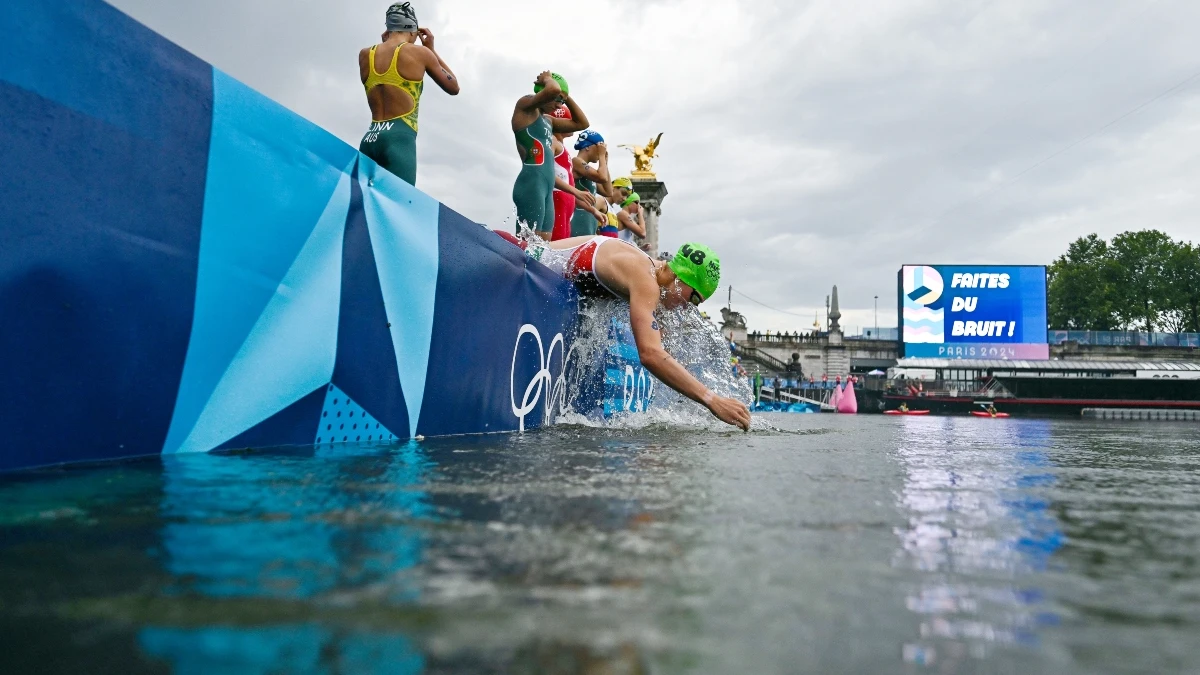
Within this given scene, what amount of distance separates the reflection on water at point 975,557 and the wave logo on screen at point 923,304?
3162 centimetres

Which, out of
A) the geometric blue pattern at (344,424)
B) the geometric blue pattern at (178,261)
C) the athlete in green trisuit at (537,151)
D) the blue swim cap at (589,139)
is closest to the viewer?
the geometric blue pattern at (178,261)

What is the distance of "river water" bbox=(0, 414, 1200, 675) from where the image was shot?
592 millimetres

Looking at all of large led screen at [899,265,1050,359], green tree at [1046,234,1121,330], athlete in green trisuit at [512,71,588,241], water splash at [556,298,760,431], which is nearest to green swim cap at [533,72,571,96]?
athlete in green trisuit at [512,71,588,241]

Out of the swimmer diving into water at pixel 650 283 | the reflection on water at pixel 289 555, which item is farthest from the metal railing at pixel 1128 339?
the reflection on water at pixel 289 555

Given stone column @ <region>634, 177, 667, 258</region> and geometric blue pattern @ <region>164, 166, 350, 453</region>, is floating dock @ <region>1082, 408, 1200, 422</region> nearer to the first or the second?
stone column @ <region>634, 177, 667, 258</region>

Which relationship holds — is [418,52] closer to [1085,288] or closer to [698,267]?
[698,267]

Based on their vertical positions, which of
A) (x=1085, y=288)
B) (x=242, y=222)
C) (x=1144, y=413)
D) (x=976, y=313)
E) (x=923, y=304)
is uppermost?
(x=1085, y=288)

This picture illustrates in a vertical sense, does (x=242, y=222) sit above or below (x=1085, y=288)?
below

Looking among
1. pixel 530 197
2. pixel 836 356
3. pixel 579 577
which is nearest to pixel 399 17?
pixel 530 197

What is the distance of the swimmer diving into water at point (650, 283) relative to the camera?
385cm

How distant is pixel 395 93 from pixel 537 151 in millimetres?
1598

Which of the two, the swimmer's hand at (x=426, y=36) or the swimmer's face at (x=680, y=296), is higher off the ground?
the swimmer's hand at (x=426, y=36)

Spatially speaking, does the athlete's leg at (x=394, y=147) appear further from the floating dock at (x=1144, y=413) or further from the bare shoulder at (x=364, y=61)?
the floating dock at (x=1144, y=413)

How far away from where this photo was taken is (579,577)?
31.9 inches
